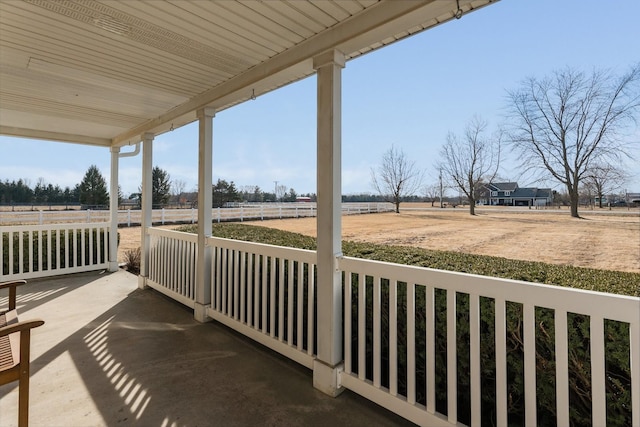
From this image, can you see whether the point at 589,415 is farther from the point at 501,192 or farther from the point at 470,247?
the point at 501,192

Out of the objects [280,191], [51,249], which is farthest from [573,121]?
[280,191]

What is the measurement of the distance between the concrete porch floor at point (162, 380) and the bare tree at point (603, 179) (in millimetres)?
3295

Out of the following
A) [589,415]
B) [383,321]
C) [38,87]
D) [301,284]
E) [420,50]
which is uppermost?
[420,50]

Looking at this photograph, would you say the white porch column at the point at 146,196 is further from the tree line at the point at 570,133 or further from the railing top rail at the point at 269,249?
the tree line at the point at 570,133

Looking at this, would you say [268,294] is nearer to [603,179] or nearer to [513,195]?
[603,179]

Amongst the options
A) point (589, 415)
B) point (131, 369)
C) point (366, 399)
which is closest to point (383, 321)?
point (366, 399)

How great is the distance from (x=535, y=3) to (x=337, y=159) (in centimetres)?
238

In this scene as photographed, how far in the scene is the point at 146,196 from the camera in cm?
468

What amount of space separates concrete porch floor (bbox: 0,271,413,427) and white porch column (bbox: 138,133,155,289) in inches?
46.2

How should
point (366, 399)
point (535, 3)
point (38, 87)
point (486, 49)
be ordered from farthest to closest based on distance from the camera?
point (486, 49) → point (38, 87) → point (535, 3) → point (366, 399)

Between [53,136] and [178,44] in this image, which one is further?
[53,136]

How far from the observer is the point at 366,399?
209cm

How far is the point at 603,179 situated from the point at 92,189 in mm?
35334

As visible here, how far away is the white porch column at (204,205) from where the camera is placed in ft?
11.4
